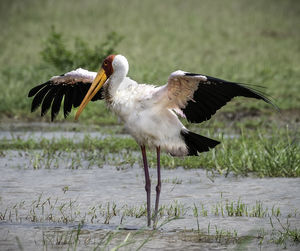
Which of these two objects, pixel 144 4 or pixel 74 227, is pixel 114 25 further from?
pixel 74 227

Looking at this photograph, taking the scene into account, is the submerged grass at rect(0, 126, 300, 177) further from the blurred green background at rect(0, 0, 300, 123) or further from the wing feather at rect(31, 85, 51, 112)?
the blurred green background at rect(0, 0, 300, 123)

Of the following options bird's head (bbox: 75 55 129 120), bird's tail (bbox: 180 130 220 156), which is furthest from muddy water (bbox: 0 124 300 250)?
bird's head (bbox: 75 55 129 120)

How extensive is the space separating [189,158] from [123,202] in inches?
64.8

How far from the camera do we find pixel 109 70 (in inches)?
197

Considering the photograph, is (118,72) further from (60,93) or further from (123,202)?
(123,202)

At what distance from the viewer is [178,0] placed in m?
23.0

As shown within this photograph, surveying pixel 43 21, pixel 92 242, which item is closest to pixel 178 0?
pixel 43 21

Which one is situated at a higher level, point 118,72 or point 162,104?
point 118,72

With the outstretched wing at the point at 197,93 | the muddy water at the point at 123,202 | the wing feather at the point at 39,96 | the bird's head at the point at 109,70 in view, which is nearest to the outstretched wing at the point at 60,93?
the wing feather at the point at 39,96

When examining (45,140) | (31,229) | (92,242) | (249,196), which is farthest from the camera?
(45,140)

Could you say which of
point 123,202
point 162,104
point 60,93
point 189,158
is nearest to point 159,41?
point 189,158

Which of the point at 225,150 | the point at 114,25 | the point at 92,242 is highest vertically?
the point at 114,25

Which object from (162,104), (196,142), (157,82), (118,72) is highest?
(157,82)

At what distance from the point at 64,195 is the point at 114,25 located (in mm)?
14021
